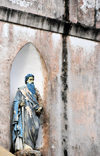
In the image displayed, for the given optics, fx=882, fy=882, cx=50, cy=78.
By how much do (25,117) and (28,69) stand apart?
1078 mm

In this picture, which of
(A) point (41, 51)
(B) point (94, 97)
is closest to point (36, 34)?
(A) point (41, 51)

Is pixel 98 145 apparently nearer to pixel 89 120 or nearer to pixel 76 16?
pixel 89 120

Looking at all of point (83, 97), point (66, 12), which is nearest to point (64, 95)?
point (83, 97)

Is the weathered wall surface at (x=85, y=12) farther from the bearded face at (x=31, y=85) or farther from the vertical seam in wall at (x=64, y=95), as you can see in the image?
the bearded face at (x=31, y=85)

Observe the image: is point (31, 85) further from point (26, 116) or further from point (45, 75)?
point (26, 116)

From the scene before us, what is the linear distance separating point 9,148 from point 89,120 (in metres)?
2.05

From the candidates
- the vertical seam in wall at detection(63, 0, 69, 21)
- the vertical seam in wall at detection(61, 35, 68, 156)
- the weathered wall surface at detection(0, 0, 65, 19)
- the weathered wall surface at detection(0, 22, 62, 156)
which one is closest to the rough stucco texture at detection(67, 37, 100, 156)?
the vertical seam in wall at detection(61, 35, 68, 156)

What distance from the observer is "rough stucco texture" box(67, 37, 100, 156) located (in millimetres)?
17016

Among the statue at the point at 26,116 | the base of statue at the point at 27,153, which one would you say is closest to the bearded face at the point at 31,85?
the statue at the point at 26,116

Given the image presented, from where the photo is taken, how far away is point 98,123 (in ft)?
57.2

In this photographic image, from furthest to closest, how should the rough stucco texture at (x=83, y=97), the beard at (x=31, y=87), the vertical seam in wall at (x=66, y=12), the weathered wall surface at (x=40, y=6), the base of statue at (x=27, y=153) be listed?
the vertical seam in wall at (x=66, y=12) < the rough stucco texture at (x=83, y=97) < the weathered wall surface at (x=40, y=6) < the beard at (x=31, y=87) < the base of statue at (x=27, y=153)

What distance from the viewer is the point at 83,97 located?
17.3m

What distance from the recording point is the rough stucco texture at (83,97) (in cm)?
1702

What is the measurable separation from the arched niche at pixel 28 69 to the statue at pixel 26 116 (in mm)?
203
